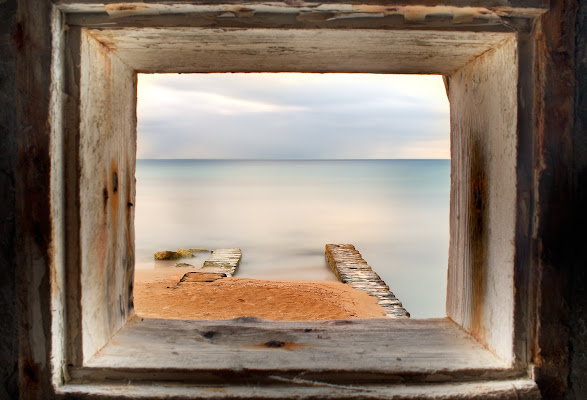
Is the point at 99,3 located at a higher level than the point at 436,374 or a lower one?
higher

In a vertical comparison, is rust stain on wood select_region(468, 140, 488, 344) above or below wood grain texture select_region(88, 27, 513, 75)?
below

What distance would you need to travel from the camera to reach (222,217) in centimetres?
1898

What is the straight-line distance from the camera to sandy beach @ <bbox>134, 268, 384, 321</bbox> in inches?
199

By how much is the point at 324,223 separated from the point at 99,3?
16.4 m

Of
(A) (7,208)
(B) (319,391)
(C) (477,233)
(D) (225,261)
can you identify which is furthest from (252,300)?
(A) (7,208)

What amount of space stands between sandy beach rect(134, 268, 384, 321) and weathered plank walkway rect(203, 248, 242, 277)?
1309 mm

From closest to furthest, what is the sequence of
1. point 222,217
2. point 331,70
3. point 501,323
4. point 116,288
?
point 501,323
point 116,288
point 331,70
point 222,217

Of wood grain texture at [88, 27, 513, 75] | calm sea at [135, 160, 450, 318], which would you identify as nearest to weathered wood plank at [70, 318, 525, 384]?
wood grain texture at [88, 27, 513, 75]

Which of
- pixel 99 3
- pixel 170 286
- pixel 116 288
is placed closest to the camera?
pixel 99 3

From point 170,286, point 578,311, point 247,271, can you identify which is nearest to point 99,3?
point 578,311

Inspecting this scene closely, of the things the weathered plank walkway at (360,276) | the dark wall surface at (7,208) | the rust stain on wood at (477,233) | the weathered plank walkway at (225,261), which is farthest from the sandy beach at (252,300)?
the dark wall surface at (7,208)

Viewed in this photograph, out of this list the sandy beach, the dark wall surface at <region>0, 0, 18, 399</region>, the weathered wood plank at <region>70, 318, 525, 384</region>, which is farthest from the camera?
the sandy beach

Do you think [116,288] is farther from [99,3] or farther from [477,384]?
[477,384]

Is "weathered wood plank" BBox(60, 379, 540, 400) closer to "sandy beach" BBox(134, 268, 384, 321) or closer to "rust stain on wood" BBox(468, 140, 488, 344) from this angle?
"rust stain on wood" BBox(468, 140, 488, 344)
